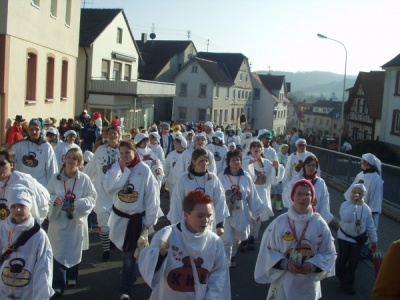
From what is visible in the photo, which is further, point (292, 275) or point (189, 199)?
point (292, 275)

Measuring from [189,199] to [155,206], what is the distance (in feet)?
7.82

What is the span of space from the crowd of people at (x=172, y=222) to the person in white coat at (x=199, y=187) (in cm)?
1

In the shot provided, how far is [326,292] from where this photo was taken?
7227 millimetres

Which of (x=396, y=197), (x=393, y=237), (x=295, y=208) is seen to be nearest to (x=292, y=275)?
(x=295, y=208)

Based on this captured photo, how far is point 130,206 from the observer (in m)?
6.36

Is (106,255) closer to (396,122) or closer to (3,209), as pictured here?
(3,209)

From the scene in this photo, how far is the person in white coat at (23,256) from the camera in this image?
4.52 metres

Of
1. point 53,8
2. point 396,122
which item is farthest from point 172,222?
point 396,122

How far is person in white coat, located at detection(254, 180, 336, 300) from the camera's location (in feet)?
15.6

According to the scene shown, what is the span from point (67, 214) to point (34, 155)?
1886mm

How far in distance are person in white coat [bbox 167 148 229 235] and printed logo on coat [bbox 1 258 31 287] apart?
7.19 feet

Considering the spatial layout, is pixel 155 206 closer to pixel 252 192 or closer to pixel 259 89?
pixel 252 192

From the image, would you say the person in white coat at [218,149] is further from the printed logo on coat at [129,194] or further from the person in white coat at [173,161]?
the printed logo on coat at [129,194]

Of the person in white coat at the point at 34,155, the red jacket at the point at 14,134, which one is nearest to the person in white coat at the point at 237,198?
the person in white coat at the point at 34,155
